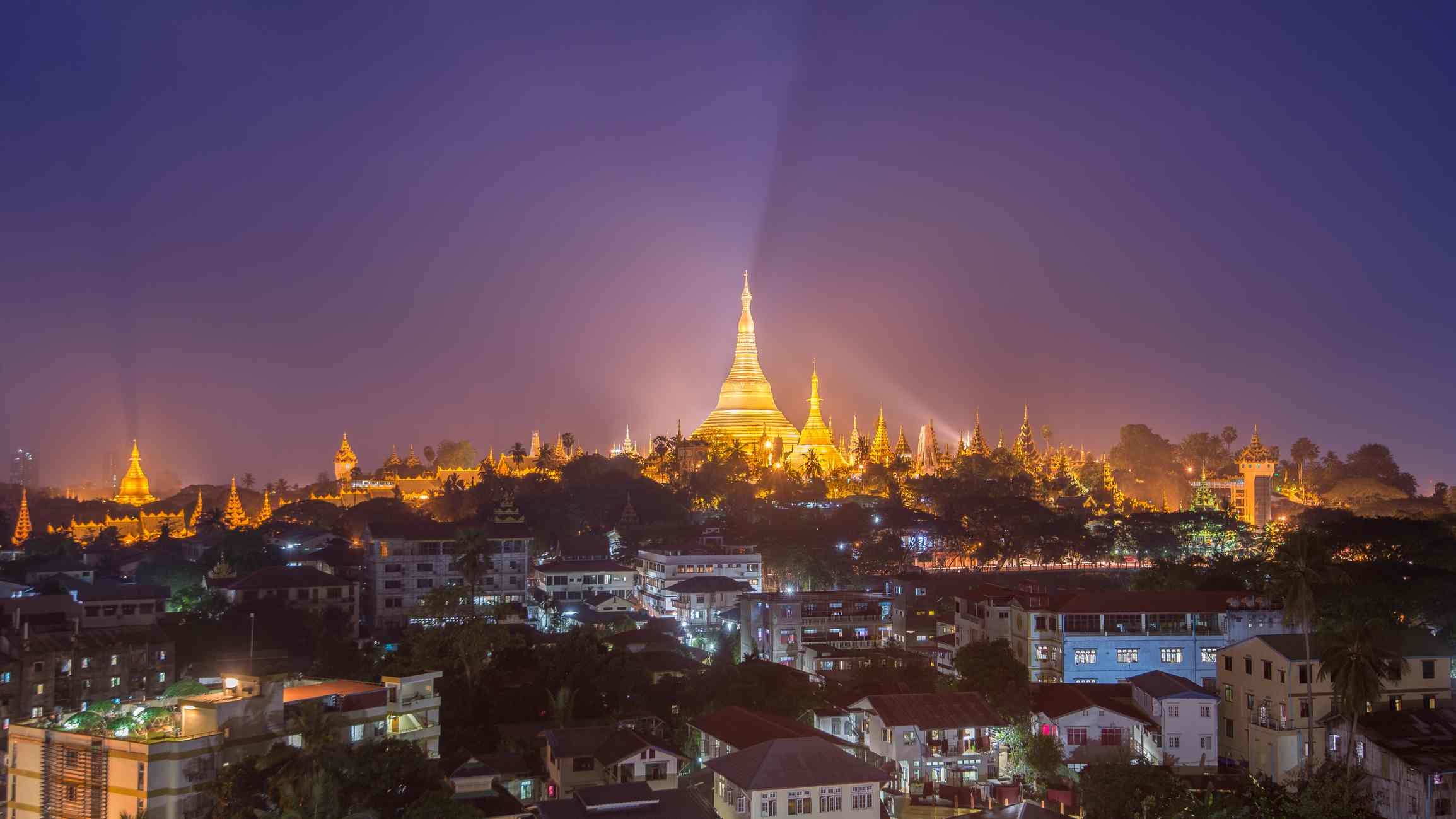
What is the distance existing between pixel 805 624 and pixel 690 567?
376 inches

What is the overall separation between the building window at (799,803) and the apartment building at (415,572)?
901 inches

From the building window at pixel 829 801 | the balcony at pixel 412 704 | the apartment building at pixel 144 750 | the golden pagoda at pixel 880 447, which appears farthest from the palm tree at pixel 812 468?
the apartment building at pixel 144 750

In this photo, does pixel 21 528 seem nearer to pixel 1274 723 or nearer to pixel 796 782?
pixel 796 782

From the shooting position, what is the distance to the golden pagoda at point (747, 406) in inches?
3450

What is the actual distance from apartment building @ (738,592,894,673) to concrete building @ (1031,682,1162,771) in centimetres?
1094

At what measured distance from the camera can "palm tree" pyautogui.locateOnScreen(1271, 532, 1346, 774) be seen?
29469mm

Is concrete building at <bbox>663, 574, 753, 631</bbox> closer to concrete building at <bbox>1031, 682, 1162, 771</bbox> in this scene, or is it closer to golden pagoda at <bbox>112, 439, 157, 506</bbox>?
→ concrete building at <bbox>1031, 682, 1162, 771</bbox>

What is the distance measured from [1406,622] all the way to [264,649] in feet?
101

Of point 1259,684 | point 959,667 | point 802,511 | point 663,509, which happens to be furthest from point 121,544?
point 1259,684

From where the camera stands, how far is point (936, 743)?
29.0 meters

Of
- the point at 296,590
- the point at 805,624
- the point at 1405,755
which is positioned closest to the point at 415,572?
the point at 296,590

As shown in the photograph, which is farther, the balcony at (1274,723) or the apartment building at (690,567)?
the apartment building at (690,567)

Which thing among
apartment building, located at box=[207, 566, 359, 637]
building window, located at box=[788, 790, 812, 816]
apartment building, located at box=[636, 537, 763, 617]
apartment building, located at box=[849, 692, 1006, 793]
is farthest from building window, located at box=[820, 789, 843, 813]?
apartment building, located at box=[636, 537, 763, 617]

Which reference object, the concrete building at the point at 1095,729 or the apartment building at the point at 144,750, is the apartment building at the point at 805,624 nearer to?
the concrete building at the point at 1095,729
